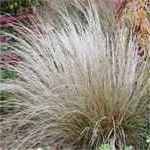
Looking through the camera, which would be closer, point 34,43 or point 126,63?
point 126,63

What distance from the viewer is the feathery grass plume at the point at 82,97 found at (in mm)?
3787

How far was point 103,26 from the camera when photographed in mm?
5188

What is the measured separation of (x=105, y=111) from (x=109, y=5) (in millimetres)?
2245

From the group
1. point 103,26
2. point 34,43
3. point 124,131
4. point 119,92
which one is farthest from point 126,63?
point 103,26

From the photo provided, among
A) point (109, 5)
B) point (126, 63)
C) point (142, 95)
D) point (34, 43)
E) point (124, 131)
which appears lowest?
point (124, 131)

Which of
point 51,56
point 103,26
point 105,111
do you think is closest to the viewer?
point 105,111

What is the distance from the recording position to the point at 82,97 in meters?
3.80

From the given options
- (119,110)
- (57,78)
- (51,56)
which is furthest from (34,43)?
(119,110)

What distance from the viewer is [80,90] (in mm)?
3820

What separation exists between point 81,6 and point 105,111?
2.25 metres

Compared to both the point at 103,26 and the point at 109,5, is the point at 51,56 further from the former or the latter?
the point at 109,5

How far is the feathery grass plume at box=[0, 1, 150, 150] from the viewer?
379 centimetres

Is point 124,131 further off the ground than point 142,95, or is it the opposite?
point 142,95

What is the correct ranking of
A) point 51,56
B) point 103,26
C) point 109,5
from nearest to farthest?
point 51,56 < point 103,26 < point 109,5
